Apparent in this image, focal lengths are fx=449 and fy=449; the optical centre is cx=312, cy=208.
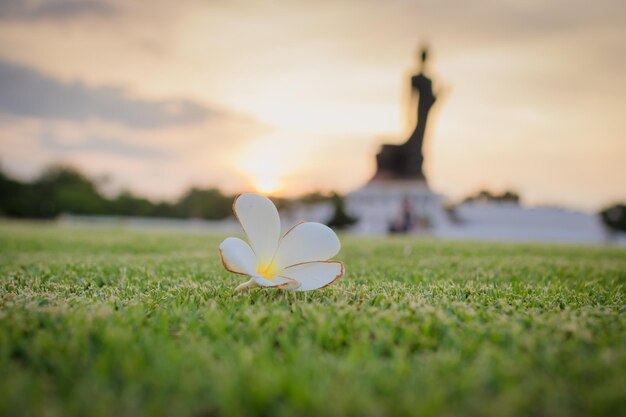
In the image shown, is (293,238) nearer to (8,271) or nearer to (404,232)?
(8,271)

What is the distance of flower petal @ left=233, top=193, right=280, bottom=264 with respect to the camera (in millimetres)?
2117

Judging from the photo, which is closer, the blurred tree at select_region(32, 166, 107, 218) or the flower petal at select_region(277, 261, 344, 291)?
the flower petal at select_region(277, 261, 344, 291)

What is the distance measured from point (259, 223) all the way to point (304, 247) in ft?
0.81

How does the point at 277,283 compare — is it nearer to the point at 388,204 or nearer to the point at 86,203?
the point at 388,204

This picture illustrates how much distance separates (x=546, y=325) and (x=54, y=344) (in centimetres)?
161

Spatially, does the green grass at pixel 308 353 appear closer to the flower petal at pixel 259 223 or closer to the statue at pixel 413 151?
the flower petal at pixel 259 223

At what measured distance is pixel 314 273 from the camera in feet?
6.88

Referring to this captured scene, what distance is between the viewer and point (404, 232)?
15562 mm

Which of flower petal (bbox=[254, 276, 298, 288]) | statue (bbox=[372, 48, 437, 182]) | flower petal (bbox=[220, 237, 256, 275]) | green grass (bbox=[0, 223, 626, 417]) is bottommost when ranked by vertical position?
green grass (bbox=[0, 223, 626, 417])

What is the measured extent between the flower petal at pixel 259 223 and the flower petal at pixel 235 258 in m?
0.13

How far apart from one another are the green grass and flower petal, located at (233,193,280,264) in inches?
8.5

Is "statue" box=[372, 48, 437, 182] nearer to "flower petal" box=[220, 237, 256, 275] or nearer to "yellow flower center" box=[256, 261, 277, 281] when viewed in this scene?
"yellow flower center" box=[256, 261, 277, 281]

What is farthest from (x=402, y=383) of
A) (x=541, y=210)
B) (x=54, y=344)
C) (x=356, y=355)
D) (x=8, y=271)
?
(x=541, y=210)

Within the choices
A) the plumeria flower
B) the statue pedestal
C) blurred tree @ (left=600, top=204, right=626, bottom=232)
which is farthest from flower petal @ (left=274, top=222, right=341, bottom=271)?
blurred tree @ (left=600, top=204, right=626, bottom=232)
